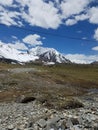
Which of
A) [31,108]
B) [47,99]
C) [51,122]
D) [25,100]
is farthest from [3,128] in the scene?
[25,100]

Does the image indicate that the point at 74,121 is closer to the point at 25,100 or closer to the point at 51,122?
the point at 51,122

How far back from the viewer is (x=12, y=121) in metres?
31.0

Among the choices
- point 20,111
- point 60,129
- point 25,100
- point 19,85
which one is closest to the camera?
point 60,129

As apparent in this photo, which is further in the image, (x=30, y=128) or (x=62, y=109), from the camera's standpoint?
(x=62, y=109)

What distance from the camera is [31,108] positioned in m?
39.3

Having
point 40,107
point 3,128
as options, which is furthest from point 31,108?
point 3,128

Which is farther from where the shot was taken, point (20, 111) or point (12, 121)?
point (20, 111)

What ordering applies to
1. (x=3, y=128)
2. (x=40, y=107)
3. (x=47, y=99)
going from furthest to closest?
(x=47, y=99)
(x=40, y=107)
(x=3, y=128)

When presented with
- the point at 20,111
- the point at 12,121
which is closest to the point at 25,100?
the point at 20,111

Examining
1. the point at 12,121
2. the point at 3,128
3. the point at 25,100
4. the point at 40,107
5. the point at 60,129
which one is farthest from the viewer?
the point at 25,100

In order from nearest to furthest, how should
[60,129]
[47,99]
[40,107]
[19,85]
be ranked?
[60,129] < [40,107] < [47,99] < [19,85]

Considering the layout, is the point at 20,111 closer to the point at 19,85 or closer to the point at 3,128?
the point at 3,128

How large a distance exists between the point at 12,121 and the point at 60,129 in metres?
6.99

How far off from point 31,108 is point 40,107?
4.31 feet
